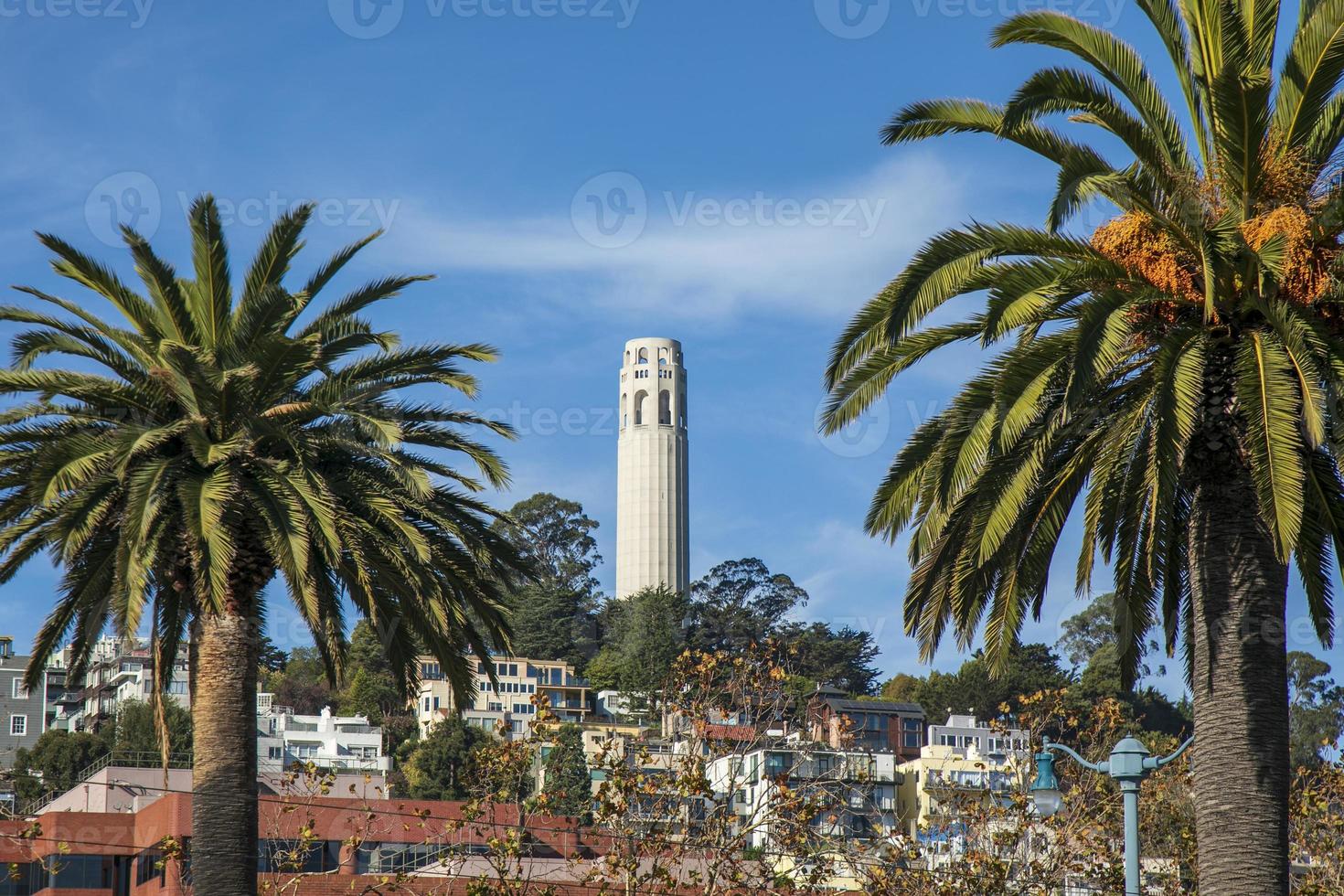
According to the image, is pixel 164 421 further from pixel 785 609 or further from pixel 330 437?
pixel 785 609

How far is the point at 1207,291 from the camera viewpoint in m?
15.0

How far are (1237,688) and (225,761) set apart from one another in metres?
10.6

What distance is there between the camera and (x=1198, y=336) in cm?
1588

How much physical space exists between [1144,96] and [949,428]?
145 inches

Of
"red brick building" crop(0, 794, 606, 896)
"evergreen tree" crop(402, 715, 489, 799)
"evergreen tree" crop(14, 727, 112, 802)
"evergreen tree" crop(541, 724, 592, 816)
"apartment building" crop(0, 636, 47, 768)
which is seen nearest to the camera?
"red brick building" crop(0, 794, 606, 896)

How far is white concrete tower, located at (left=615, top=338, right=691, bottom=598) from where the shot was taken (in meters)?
145

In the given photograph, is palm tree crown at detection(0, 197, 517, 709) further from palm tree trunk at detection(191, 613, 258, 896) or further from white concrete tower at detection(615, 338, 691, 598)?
white concrete tower at detection(615, 338, 691, 598)

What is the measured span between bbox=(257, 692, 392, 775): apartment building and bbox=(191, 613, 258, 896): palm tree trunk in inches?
2787

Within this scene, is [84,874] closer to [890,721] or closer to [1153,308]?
[1153,308]

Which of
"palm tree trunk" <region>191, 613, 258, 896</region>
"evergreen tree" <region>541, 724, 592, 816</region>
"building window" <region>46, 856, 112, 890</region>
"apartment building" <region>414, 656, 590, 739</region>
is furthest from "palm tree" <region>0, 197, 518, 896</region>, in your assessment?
"apartment building" <region>414, 656, 590, 739</region>

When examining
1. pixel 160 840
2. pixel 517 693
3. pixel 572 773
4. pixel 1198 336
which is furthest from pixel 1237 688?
pixel 517 693

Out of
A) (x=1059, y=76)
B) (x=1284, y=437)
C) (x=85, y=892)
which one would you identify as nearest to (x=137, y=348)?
(x=1059, y=76)

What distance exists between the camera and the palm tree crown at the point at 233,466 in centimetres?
1844

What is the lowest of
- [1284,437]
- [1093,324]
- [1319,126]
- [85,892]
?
[85,892]
